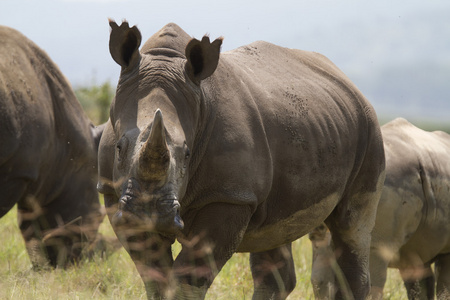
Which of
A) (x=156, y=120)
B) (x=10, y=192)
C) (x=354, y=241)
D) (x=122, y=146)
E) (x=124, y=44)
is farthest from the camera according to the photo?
(x=10, y=192)

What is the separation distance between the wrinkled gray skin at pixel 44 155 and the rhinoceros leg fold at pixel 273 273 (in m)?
1.79

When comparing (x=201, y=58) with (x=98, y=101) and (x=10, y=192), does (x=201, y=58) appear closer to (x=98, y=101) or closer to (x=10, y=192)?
(x=10, y=192)

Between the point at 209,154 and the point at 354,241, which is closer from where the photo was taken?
the point at 209,154

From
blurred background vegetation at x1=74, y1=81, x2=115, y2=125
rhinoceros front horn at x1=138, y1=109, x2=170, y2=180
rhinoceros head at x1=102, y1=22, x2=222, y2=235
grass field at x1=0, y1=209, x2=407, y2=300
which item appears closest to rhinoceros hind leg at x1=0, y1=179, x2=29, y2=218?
→ grass field at x1=0, y1=209, x2=407, y2=300

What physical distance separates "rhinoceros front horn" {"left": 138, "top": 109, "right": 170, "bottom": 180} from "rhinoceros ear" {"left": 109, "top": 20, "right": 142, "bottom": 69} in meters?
0.68

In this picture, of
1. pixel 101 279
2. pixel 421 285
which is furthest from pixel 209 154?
pixel 421 285

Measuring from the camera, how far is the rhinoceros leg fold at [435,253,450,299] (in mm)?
7609

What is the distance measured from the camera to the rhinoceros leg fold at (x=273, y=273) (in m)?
6.16

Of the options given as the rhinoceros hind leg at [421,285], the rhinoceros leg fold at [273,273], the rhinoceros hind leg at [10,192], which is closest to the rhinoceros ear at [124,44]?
the rhinoceros leg fold at [273,273]

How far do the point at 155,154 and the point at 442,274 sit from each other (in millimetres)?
4531

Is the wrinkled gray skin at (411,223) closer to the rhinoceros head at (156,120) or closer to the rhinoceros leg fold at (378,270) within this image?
the rhinoceros leg fold at (378,270)

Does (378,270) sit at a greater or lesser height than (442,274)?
greater

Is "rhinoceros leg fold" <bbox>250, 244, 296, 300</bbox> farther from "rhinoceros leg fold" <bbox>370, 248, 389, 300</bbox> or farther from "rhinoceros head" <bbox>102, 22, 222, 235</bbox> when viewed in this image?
"rhinoceros head" <bbox>102, 22, 222, 235</bbox>

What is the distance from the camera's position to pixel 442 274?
25.3 ft
